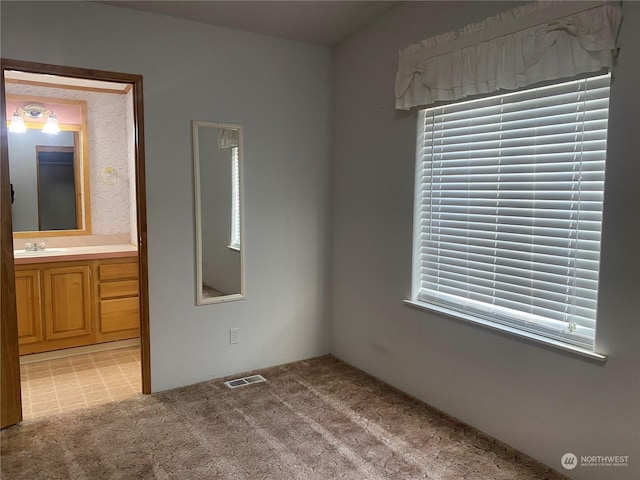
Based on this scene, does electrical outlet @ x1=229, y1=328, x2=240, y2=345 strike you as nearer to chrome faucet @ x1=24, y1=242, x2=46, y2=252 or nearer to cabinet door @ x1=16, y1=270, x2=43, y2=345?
cabinet door @ x1=16, y1=270, x2=43, y2=345

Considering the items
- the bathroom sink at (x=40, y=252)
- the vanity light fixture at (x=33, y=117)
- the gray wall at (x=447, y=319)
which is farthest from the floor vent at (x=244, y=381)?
the vanity light fixture at (x=33, y=117)

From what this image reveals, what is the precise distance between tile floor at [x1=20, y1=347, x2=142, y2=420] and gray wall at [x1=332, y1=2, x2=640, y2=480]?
1617 mm

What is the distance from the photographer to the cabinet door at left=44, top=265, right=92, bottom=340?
12.3 feet

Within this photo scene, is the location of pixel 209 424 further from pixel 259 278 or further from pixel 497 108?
pixel 497 108

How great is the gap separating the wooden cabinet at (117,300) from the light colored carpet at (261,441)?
1.23 meters

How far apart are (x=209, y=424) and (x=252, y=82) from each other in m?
2.25

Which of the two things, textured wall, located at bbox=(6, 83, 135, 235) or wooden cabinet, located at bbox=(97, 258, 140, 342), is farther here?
textured wall, located at bbox=(6, 83, 135, 235)

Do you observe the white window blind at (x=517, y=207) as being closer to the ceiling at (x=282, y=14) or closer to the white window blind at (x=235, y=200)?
the ceiling at (x=282, y=14)

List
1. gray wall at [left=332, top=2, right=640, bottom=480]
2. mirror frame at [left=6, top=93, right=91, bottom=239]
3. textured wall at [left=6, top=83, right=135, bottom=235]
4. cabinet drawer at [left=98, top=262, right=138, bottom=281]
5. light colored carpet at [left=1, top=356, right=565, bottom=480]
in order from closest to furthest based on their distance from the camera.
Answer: gray wall at [left=332, top=2, right=640, bottom=480] < light colored carpet at [left=1, top=356, right=565, bottom=480] < cabinet drawer at [left=98, top=262, right=138, bottom=281] < mirror frame at [left=6, top=93, right=91, bottom=239] < textured wall at [left=6, top=83, right=135, bottom=235]

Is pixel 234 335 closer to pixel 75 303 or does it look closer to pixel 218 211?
pixel 218 211

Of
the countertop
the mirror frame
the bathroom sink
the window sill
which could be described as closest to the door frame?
the countertop

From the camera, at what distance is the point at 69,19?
8.86 feet

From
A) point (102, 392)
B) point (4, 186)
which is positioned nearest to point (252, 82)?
point (4, 186)

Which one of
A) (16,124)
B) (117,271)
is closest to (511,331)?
(117,271)
